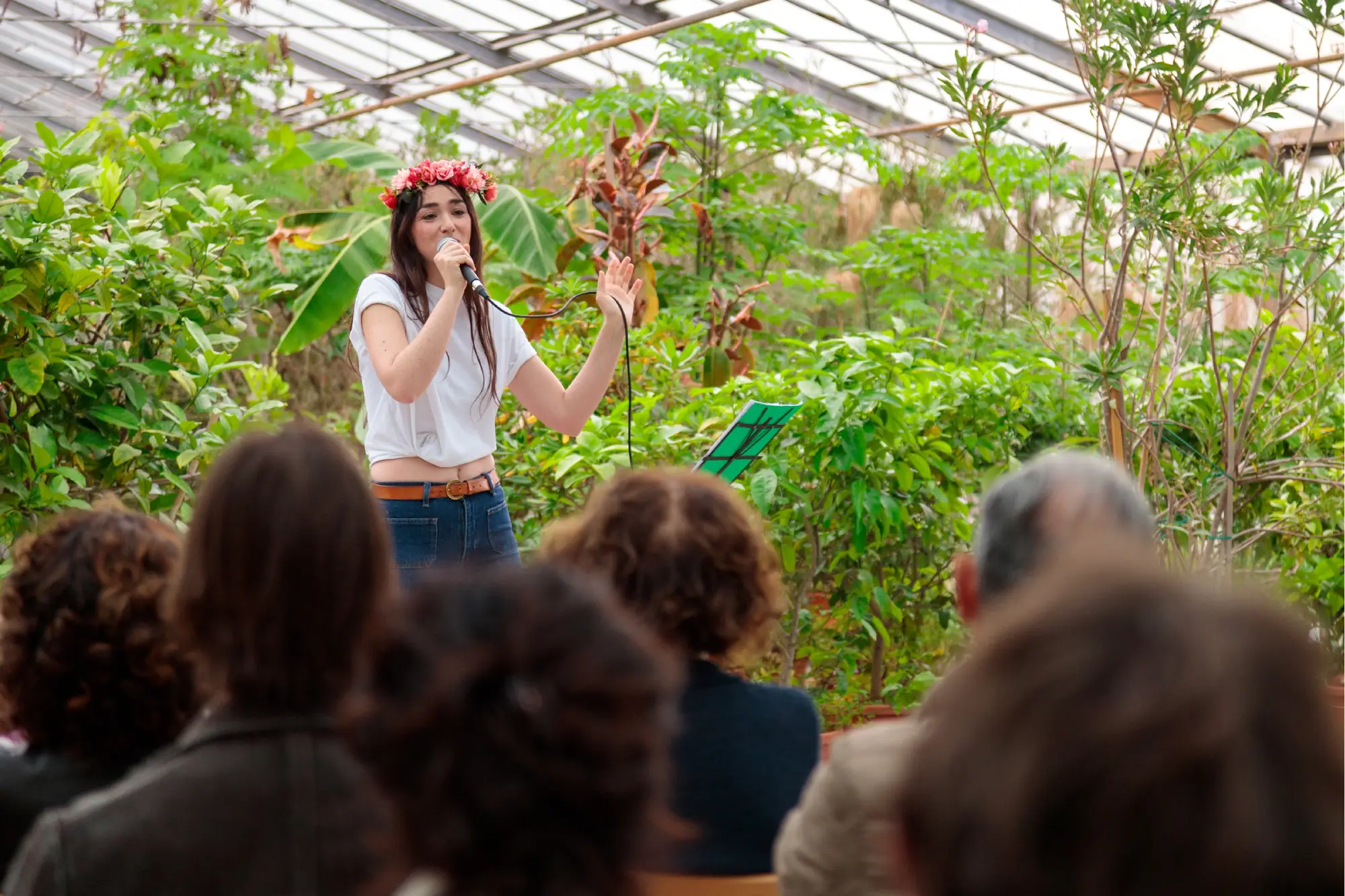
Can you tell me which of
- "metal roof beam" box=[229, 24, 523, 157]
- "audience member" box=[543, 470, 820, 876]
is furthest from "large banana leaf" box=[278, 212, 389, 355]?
"metal roof beam" box=[229, 24, 523, 157]

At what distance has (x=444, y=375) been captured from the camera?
2.95m

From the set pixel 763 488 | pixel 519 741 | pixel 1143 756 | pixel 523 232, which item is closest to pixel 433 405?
pixel 763 488

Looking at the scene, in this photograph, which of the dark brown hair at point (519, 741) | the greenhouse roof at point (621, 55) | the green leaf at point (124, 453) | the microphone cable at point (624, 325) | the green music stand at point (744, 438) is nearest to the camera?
the dark brown hair at point (519, 741)

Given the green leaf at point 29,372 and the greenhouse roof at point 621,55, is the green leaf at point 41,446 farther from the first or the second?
the greenhouse roof at point 621,55

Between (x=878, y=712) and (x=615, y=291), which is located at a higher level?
(x=615, y=291)

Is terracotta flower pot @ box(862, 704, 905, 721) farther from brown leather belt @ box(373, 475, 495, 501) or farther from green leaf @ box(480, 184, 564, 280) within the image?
green leaf @ box(480, 184, 564, 280)

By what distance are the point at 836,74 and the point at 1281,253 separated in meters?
8.00

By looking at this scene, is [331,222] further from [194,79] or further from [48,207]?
[48,207]

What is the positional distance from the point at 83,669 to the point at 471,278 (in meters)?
1.59

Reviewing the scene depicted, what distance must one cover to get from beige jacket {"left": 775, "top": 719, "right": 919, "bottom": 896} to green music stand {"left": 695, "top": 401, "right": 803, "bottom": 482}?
4.76ft

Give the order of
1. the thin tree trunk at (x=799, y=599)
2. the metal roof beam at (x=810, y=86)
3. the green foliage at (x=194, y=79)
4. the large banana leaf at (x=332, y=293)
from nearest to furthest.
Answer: the thin tree trunk at (x=799, y=599) < the large banana leaf at (x=332, y=293) < the green foliage at (x=194, y=79) < the metal roof beam at (x=810, y=86)

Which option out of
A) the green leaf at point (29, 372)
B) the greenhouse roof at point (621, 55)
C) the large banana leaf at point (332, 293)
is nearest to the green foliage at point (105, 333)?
the green leaf at point (29, 372)

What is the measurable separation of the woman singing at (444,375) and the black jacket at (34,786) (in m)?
1.27

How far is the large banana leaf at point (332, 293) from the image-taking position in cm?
541
